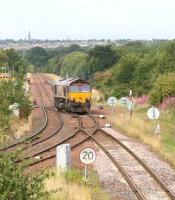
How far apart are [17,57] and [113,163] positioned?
349ft

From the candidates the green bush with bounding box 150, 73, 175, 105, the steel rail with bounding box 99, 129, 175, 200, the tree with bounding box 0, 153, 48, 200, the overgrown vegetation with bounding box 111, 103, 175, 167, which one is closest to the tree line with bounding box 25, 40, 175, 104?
the green bush with bounding box 150, 73, 175, 105

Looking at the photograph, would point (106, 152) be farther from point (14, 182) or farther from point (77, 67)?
point (77, 67)

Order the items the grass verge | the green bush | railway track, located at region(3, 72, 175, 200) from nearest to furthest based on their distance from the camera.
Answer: railway track, located at region(3, 72, 175, 200)
the grass verge
the green bush

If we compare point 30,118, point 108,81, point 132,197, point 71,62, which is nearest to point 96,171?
point 132,197

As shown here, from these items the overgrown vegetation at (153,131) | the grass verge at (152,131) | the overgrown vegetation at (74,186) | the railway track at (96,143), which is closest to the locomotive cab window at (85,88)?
the railway track at (96,143)

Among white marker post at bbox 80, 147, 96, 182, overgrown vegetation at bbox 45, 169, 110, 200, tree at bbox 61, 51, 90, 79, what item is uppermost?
white marker post at bbox 80, 147, 96, 182

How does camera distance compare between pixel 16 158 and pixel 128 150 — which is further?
pixel 128 150

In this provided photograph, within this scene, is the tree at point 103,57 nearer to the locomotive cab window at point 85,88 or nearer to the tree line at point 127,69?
the tree line at point 127,69

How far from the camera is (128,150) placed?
24.6m

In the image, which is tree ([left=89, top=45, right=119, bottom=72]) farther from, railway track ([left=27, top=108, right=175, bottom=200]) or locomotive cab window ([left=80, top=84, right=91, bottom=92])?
railway track ([left=27, top=108, right=175, bottom=200])

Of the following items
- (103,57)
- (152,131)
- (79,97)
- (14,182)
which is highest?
(14,182)

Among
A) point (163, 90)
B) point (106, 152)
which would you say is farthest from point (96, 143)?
point (163, 90)

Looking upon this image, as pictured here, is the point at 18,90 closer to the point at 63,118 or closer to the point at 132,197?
the point at 63,118

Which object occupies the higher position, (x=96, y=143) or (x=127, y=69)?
(x=96, y=143)
